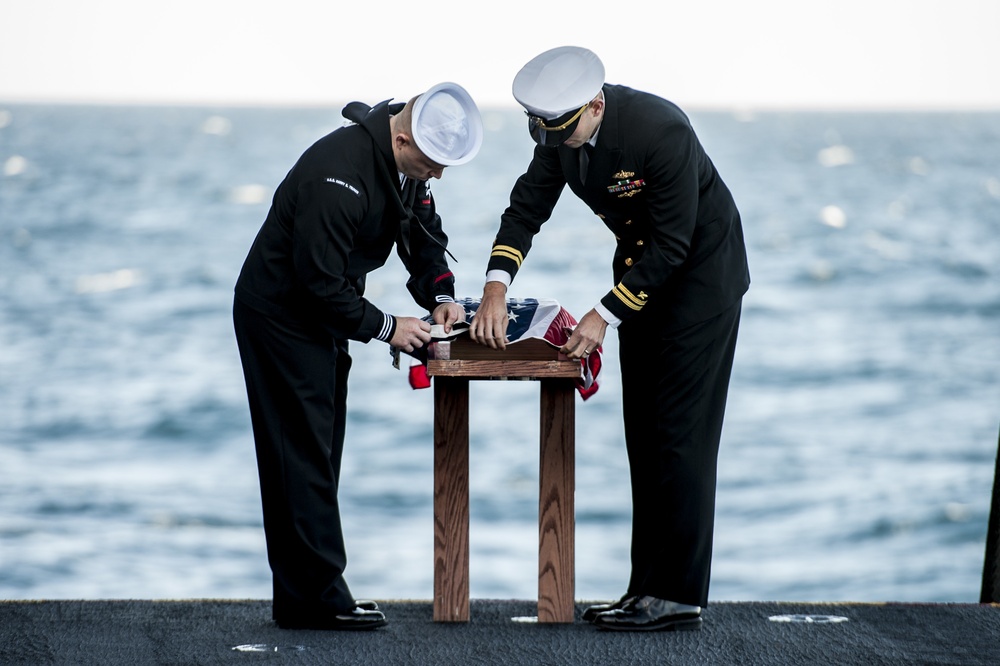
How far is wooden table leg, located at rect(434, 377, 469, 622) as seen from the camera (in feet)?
10.5

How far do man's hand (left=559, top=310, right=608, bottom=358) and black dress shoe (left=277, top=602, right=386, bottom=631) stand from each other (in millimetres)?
876

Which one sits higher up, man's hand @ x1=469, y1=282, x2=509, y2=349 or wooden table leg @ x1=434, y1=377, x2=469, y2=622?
man's hand @ x1=469, y1=282, x2=509, y2=349

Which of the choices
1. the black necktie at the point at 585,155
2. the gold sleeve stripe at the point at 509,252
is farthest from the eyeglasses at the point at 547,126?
the gold sleeve stripe at the point at 509,252

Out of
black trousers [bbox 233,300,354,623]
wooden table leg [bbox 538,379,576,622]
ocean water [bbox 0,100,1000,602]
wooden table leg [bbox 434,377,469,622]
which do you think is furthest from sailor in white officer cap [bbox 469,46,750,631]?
ocean water [bbox 0,100,1000,602]

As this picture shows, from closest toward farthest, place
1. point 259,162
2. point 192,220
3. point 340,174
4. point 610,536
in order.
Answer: point 340,174
point 610,536
point 192,220
point 259,162

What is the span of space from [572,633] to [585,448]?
15.3 meters

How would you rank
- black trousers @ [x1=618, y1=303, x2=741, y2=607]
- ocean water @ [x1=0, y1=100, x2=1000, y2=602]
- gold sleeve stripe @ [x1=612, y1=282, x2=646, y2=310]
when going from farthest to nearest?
ocean water @ [x1=0, y1=100, x2=1000, y2=602]
black trousers @ [x1=618, y1=303, x2=741, y2=607]
gold sleeve stripe @ [x1=612, y1=282, x2=646, y2=310]

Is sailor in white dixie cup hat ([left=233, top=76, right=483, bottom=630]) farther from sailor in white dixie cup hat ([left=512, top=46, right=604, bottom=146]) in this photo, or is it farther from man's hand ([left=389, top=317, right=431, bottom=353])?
sailor in white dixie cup hat ([left=512, top=46, right=604, bottom=146])

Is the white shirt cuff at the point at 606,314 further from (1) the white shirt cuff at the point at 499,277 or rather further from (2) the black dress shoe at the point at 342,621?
(2) the black dress shoe at the point at 342,621

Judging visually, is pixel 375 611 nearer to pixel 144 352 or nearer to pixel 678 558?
pixel 678 558

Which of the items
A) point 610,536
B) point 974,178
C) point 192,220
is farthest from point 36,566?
point 974,178

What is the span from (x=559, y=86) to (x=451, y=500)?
3.69 feet

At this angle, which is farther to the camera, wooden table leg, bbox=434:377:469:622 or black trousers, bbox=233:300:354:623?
wooden table leg, bbox=434:377:469:622

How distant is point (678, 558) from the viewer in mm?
3133
